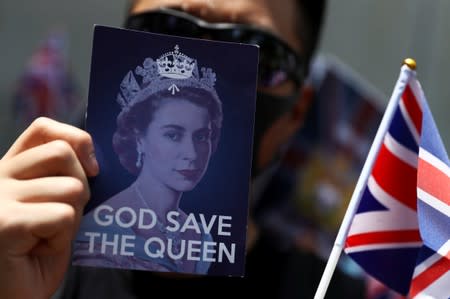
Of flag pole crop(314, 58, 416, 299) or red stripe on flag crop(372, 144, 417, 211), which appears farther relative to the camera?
red stripe on flag crop(372, 144, 417, 211)

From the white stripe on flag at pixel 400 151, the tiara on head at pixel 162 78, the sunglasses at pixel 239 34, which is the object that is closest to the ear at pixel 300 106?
the sunglasses at pixel 239 34

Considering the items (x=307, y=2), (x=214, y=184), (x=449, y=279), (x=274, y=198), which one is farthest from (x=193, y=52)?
(x=274, y=198)

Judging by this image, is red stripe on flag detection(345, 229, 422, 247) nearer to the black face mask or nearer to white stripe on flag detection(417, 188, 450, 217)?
white stripe on flag detection(417, 188, 450, 217)

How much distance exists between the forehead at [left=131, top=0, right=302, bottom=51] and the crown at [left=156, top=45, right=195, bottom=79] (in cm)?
66

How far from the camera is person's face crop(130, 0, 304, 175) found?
7.07ft

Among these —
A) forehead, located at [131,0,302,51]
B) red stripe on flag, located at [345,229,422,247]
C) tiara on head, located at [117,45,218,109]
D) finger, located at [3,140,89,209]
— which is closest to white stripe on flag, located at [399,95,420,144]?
red stripe on flag, located at [345,229,422,247]

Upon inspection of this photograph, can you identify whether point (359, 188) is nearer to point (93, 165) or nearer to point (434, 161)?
point (434, 161)

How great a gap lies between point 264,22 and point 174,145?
0.83 meters

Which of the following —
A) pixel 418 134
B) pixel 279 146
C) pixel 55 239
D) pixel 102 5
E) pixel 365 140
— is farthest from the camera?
pixel 102 5

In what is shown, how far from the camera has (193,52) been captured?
152 centimetres

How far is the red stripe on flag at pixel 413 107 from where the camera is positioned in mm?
1716

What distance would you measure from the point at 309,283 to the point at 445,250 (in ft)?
2.64

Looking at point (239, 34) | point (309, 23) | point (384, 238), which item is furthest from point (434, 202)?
point (309, 23)

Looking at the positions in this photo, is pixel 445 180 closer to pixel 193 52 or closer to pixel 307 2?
pixel 193 52
